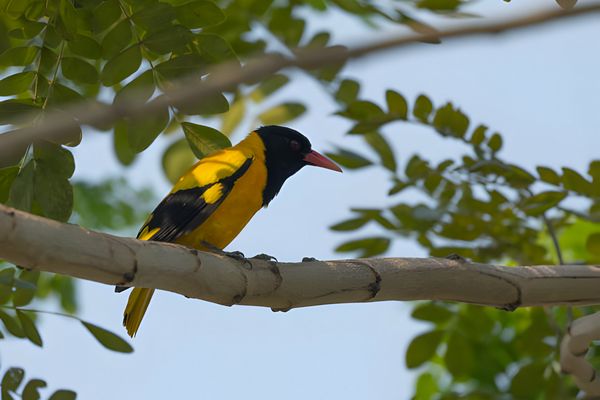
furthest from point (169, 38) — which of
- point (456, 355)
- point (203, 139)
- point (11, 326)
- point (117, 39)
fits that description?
point (456, 355)

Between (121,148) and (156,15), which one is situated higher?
(156,15)

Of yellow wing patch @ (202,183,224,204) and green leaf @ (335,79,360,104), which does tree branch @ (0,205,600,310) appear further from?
green leaf @ (335,79,360,104)

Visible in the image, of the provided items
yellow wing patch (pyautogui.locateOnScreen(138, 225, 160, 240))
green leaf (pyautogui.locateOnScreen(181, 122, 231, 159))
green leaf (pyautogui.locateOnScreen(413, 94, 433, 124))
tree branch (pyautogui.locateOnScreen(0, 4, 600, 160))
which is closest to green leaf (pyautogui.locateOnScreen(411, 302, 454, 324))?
green leaf (pyautogui.locateOnScreen(413, 94, 433, 124))

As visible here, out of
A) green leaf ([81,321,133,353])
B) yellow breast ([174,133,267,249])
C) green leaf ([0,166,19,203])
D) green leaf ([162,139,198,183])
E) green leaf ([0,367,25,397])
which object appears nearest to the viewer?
green leaf ([0,166,19,203])

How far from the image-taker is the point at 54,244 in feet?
6.39

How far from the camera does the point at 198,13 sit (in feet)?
9.66

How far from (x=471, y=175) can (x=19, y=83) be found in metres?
1.81

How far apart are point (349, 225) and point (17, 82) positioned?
155 cm

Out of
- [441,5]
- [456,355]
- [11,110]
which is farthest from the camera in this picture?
[456,355]

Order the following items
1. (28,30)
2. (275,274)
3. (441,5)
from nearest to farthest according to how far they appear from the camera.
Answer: (275,274) → (28,30) → (441,5)

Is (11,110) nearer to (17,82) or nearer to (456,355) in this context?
(17,82)

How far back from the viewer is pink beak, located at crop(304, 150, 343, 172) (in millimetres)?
4562

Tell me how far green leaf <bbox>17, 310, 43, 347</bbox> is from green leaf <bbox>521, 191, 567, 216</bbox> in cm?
186

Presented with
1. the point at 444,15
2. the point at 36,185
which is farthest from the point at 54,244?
the point at 444,15
